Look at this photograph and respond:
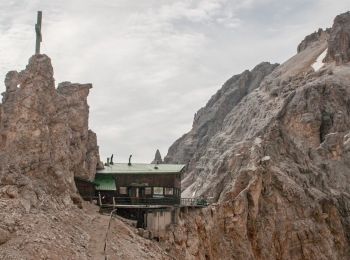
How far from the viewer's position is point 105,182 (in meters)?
60.2

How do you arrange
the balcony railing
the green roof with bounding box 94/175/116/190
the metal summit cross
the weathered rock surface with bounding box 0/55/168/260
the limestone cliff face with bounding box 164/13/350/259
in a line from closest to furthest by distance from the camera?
the weathered rock surface with bounding box 0/55/168/260
the metal summit cross
the balcony railing
the green roof with bounding box 94/175/116/190
the limestone cliff face with bounding box 164/13/350/259

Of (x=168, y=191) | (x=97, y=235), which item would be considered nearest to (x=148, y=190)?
(x=168, y=191)

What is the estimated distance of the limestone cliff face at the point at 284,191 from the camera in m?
61.7

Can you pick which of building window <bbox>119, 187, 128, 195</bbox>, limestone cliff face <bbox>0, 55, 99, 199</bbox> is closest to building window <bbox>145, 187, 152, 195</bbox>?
building window <bbox>119, 187, 128, 195</bbox>

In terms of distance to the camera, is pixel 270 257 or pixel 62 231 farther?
pixel 270 257

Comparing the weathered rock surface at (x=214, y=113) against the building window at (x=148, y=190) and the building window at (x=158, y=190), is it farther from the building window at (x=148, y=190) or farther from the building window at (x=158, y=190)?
the building window at (x=148, y=190)

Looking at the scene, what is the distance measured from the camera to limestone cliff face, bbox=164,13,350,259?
61688mm

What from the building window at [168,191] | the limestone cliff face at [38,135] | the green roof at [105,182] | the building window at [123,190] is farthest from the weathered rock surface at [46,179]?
the building window at [168,191]

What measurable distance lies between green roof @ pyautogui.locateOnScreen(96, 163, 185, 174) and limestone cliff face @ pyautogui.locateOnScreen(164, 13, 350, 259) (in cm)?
602

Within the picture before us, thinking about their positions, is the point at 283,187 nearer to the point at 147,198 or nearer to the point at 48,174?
the point at 147,198

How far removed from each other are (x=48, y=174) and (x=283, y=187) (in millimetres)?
32604

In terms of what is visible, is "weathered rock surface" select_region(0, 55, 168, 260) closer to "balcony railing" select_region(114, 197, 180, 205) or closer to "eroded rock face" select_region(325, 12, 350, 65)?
"balcony railing" select_region(114, 197, 180, 205)

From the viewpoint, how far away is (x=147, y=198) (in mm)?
59281

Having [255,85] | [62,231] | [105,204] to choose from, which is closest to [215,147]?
[255,85]
